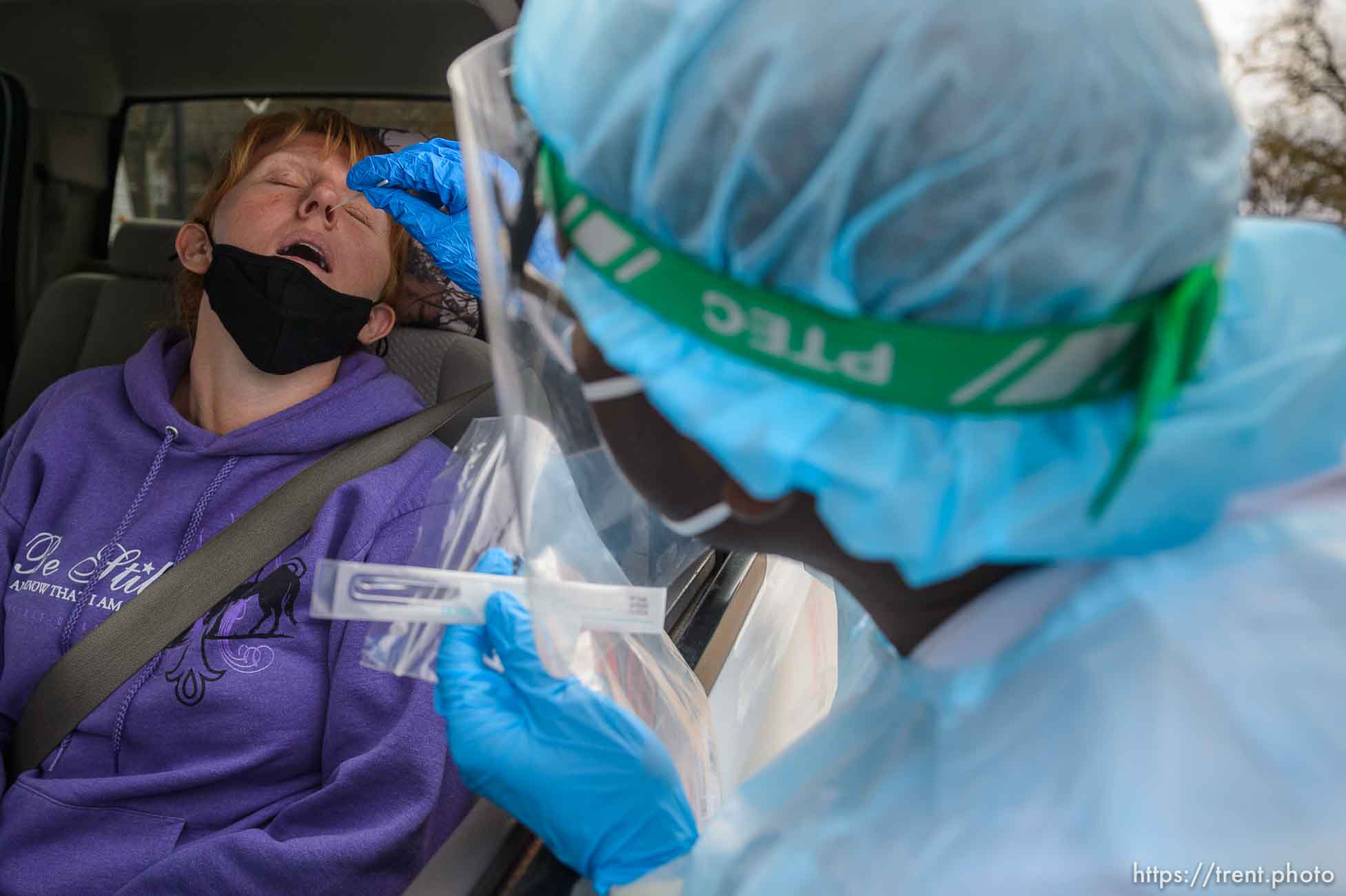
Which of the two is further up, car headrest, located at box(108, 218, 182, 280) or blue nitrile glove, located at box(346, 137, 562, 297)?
blue nitrile glove, located at box(346, 137, 562, 297)

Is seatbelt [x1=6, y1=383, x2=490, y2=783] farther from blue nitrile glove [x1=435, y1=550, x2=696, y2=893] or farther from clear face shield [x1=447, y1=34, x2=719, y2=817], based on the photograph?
blue nitrile glove [x1=435, y1=550, x2=696, y2=893]

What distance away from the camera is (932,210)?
28.0 inches

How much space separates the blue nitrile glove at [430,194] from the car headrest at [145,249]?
1070 mm

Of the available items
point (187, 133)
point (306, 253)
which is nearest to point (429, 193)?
point (306, 253)

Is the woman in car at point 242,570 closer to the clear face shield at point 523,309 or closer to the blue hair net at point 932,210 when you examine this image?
the clear face shield at point 523,309

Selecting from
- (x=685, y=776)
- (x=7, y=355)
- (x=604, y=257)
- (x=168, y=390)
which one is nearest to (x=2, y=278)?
(x=7, y=355)

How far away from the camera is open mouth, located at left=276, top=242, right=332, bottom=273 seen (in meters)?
2.04

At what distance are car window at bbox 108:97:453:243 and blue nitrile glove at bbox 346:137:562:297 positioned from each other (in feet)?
1.78

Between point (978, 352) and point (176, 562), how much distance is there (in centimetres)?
157

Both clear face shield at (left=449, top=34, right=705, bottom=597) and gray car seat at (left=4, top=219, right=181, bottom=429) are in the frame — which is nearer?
clear face shield at (left=449, top=34, right=705, bottom=597)

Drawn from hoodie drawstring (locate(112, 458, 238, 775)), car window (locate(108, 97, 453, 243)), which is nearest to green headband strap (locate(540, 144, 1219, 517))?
hoodie drawstring (locate(112, 458, 238, 775))

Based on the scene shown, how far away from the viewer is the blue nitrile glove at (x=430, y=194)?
189cm

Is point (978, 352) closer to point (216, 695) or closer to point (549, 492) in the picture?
point (549, 492)

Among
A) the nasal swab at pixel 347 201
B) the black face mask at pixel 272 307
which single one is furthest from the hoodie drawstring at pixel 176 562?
the nasal swab at pixel 347 201
